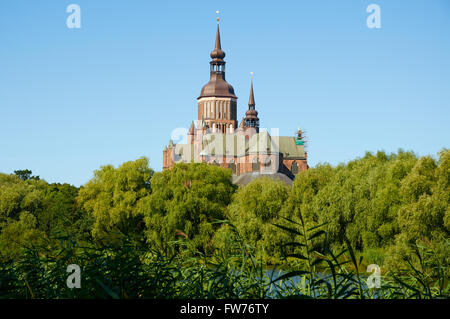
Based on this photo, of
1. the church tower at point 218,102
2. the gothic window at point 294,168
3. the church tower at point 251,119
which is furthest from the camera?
the church tower at point 218,102

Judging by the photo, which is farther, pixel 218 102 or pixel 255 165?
pixel 218 102

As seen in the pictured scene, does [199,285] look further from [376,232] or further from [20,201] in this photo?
[20,201]

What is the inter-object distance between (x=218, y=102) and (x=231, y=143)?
20.9m

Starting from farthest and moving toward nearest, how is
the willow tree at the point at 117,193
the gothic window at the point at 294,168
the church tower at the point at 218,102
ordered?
the church tower at the point at 218,102 < the gothic window at the point at 294,168 < the willow tree at the point at 117,193

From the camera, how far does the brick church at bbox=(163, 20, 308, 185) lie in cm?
9738

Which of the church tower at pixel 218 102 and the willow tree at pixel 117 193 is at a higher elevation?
the church tower at pixel 218 102

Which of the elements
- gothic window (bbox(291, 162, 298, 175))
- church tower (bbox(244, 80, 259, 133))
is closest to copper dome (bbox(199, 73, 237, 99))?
church tower (bbox(244, 80, 259, 133))

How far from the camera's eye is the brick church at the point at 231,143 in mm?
97375

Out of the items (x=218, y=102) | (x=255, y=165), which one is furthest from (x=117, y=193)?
(x=218, y=102)

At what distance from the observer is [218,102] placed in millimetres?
127812

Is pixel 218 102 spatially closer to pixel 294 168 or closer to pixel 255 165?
pixel 294 168

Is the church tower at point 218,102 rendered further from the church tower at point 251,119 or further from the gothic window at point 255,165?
the gothic window at point 255,165

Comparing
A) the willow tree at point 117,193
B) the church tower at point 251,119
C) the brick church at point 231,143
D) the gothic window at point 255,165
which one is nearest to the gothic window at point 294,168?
the brick church at point 231,143
